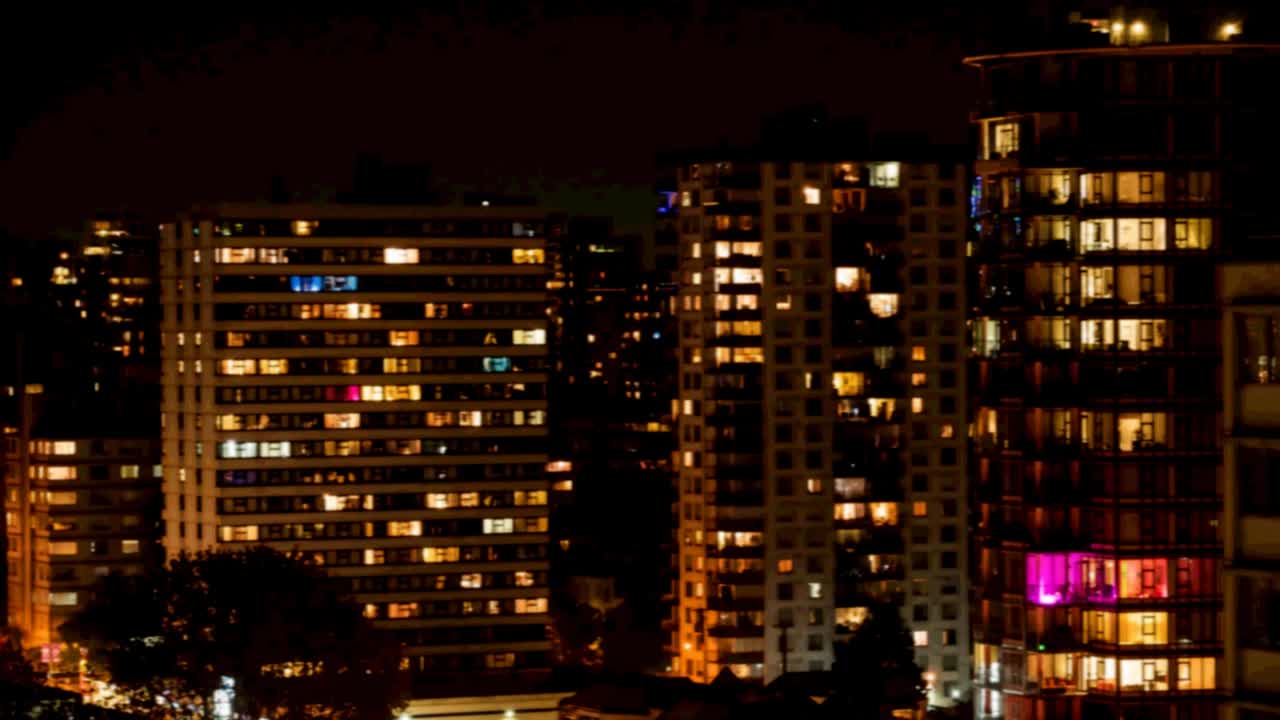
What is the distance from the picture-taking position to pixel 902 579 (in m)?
127

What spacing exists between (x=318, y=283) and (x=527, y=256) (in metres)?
10.7

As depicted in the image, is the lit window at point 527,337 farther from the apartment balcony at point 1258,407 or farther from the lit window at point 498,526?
the apartment balcony at point 1258,407

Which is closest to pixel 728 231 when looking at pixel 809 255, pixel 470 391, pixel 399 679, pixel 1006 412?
pixel 809 255

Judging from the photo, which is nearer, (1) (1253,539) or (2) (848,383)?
(1) (1253,539)

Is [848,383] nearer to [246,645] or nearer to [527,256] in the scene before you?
[527,256]

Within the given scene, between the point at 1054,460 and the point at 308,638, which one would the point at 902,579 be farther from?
the point at 1054,460

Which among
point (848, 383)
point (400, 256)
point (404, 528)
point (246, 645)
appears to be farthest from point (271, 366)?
point (246, 645)

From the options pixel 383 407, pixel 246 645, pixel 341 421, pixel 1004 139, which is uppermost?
pixel 1004 139

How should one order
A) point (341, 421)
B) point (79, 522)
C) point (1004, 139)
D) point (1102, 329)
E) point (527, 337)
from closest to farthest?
1. point (1102, 329)
2. point (1004, 139)
3. point (341, 421)
4. point (527, 337)
5. point (79, 522)

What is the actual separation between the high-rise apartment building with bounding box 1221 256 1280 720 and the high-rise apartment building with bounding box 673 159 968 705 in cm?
9913

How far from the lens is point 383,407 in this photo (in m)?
132

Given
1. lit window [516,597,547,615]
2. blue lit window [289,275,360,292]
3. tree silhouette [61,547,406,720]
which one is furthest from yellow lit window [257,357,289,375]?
tree silhouette [61,547,406,720]

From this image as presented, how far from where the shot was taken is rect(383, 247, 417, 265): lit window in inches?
5202

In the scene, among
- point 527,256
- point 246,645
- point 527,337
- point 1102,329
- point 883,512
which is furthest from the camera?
point 527,337
